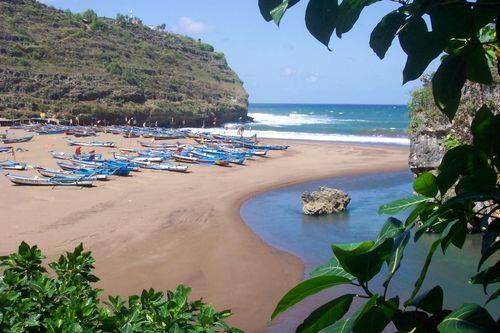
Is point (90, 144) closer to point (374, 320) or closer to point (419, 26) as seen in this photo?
point (419, 26)

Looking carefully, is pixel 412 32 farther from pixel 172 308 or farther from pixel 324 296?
pixel 324 296

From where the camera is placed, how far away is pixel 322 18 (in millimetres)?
961

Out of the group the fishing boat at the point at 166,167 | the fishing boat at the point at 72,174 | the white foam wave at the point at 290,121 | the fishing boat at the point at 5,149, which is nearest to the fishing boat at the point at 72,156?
the fishing boat at the point at 5,149

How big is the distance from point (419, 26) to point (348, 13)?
0.47 ft

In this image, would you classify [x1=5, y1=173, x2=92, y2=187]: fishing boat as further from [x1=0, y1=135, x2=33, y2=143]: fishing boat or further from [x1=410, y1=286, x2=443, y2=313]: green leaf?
[x1=410, y1=286, x2=443, y2=313]: green leaf

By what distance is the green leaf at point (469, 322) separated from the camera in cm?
76

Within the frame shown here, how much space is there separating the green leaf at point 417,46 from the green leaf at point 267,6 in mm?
261

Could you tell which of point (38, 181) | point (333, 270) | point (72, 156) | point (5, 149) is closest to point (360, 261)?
point (333, 270)

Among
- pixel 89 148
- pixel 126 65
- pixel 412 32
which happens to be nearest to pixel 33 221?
pixel 412 32

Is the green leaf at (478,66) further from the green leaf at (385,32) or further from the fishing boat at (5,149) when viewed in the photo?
the fishing boat at (5,149)

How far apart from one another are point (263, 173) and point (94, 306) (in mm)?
21377

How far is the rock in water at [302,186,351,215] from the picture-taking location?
15.1m

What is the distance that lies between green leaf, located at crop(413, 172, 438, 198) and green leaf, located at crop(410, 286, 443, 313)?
22cm

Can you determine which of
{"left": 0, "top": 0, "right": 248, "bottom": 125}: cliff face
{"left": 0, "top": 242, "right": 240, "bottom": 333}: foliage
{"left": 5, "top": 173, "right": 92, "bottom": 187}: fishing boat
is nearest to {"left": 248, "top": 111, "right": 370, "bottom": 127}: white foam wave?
{"left": 0, "top": 0, "right": 248, "bottom": 125}: cliff face
